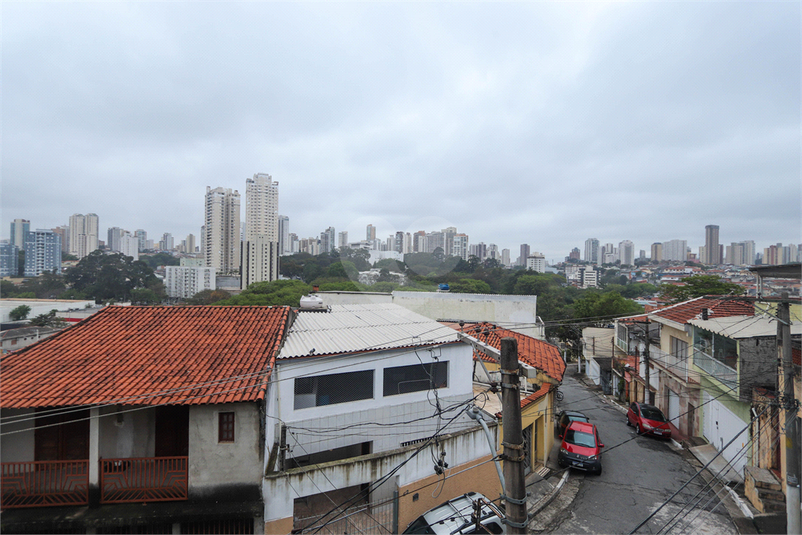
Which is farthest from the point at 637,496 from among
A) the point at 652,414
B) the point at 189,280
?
the point at 189,280

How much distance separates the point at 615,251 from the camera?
183250mm

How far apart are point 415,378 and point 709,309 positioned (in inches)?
503

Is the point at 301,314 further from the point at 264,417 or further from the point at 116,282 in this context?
the point at 116,282

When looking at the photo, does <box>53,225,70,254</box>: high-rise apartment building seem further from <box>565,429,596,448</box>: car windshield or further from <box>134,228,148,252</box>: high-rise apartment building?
<box>565,429,596,448</box>: car windshield

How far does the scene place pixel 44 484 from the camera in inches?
267

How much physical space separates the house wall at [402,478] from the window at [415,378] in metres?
1.25

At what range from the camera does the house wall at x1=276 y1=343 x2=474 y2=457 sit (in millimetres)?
7793

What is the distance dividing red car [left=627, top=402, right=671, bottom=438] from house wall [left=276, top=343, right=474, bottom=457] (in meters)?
→ 9.38

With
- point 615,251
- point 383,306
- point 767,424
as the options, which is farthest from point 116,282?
point 615,251

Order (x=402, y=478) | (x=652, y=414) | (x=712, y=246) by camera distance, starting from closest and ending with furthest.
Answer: (x=402, y=478) → (x=652, y=414) → (x=712, y=246)

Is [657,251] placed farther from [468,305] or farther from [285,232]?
[468,305]

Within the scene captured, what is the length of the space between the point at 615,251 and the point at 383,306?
199 metres

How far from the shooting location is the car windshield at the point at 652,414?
49.7 ft

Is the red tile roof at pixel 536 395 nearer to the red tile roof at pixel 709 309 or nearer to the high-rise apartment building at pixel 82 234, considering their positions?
the red tile roof at pixel 709 309
